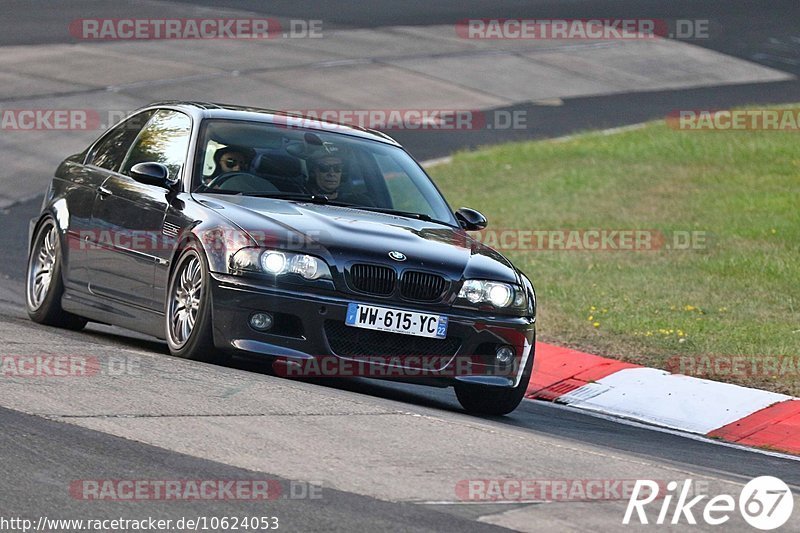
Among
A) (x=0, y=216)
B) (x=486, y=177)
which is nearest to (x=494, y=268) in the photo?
(x=0, y=216)

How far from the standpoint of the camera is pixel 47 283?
10141 mm

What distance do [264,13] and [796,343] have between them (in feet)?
76.8

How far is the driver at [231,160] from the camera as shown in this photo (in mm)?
9086

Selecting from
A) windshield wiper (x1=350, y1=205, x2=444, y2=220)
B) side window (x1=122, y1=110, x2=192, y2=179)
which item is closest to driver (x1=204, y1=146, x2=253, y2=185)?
side window (x1=122, y1=110, x2=192, y2=179)

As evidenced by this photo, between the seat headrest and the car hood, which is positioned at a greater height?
the seat headrest

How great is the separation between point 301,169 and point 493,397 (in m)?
1.79

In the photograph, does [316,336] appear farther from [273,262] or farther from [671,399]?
[671,399]

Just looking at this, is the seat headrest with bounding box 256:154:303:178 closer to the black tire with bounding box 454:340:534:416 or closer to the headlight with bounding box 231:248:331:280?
the headlight with bounding box 231:248:331:280

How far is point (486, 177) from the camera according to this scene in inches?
795

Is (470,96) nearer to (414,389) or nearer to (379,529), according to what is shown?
(414,389)

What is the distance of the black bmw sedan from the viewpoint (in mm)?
8094

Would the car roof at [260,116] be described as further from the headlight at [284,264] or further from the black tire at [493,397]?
the black tire at [493,397]

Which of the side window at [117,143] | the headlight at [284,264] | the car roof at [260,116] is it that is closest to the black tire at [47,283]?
the side window at [117,143]

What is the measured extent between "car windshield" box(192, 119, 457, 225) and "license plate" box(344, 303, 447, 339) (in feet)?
3.67
